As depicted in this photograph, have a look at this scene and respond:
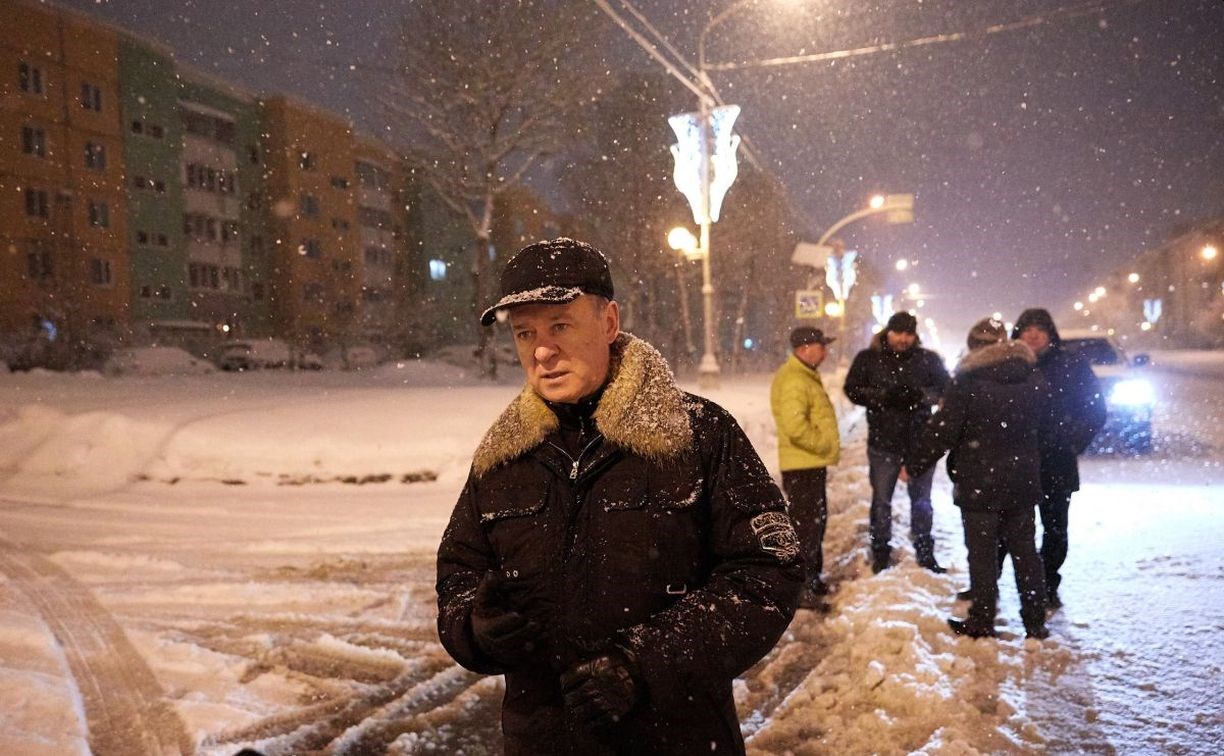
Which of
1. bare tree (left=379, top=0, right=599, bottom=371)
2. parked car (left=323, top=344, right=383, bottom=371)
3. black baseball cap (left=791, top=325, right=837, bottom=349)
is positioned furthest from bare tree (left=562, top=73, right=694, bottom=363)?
black baseball cap (left=791, top=325, right=837, bottom=349)

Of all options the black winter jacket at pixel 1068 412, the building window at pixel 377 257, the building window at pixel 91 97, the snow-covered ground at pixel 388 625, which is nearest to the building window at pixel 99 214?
the building window at pixel 91 97

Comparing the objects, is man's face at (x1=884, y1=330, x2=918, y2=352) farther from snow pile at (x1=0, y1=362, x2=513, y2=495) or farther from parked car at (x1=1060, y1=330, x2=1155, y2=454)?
parked car at (x1=1060, y1=330, x2=1155, y2=454)

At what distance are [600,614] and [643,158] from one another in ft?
105

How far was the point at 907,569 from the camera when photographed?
20.2ft

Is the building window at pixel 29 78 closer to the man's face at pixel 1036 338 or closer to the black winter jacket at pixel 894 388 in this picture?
the black winter jacket at pixel 894 388

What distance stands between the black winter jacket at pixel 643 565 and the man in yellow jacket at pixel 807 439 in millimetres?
3875

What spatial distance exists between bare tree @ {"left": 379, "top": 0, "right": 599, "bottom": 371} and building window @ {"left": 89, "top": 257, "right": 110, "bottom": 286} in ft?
81.3

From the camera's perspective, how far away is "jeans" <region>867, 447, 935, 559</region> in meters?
6.36

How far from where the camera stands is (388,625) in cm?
561

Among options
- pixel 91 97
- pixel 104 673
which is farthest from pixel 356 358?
pixel 104 673

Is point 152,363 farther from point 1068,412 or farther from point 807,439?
point 1068,412

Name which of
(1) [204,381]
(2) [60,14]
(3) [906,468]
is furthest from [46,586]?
(2) [60,14]

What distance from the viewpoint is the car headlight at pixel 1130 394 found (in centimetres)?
1209

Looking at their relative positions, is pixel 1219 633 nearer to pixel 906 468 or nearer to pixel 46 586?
pixel 906 468
